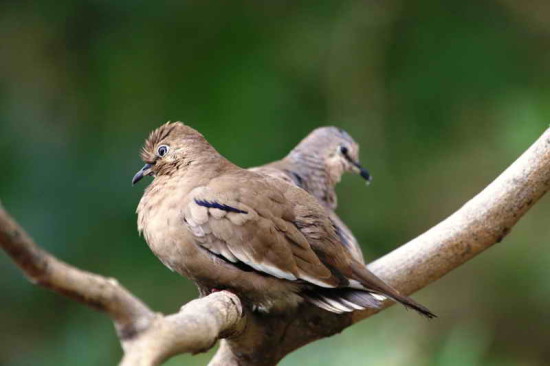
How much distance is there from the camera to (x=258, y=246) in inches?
142

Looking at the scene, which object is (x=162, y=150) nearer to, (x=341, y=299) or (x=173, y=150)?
(x=173, y=150)

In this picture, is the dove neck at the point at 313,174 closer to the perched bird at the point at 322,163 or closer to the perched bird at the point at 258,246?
the perched bird at the point at 322,163

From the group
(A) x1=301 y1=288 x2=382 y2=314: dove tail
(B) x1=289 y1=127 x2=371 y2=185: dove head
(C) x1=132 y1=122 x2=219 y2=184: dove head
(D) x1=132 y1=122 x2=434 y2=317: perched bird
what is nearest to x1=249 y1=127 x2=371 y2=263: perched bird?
(B) x1=289 y1=127 x2=371 y2=185: dove head

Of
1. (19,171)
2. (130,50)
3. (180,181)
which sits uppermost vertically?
(130,50)

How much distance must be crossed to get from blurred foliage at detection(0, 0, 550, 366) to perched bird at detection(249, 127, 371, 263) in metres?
1.38

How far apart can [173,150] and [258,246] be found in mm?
723

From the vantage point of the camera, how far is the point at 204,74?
7324mm

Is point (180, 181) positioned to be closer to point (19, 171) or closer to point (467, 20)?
point (19, 171)

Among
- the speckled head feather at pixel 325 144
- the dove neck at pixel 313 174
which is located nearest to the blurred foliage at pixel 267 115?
the speckled head feather at pixel 325 144

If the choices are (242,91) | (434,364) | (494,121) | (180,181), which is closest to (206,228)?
(180,181)

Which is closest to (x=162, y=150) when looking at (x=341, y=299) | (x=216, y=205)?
(x=216, y=205)

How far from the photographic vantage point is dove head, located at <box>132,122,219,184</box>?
4.07 m

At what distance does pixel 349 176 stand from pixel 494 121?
1.12m

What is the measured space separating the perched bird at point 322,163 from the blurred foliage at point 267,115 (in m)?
1.38
